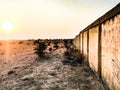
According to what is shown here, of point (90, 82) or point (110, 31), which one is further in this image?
point (90, 82)

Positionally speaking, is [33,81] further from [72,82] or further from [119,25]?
[119,25]

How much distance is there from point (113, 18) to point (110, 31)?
1.81 feet

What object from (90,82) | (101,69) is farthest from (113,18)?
(90,82)

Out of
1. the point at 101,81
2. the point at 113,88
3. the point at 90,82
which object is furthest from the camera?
the point at 90,82

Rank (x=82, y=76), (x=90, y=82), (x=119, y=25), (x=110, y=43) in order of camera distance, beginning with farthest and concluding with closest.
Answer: (x=82, y=76), (x=90, y=82), (x=110, y=43), (x=119, y=25)

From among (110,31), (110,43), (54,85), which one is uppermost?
(110,31)

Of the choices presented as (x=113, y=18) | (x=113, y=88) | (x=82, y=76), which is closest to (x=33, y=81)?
(x=82, y=76)

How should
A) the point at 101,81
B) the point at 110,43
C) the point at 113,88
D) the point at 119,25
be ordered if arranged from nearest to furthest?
the point at 119,25
the point at 113,88
the point at 110,43
the point at 101,81

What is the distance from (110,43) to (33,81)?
3.91 metres

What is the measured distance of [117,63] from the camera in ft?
15.8

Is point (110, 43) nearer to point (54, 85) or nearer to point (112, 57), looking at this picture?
point (112, 57)

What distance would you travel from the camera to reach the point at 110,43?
222 inches

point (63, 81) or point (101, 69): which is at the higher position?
point (101, 69)

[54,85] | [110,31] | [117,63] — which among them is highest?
[110,31]
